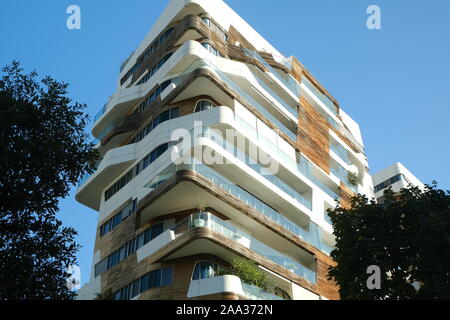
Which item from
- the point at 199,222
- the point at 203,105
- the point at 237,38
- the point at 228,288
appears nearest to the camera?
the point at 228,288

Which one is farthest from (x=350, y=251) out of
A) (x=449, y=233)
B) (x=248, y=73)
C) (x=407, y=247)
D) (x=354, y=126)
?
(x=354, y=126)

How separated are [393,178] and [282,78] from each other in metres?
33.7

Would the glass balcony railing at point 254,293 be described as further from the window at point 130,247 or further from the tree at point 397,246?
the window at point 130,247

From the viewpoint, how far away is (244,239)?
98.6 feet

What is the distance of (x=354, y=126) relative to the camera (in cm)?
5734

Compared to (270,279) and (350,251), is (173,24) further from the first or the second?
(350,251)

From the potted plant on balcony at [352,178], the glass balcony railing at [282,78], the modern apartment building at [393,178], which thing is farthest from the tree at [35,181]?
the modern apartment building at [393,178]

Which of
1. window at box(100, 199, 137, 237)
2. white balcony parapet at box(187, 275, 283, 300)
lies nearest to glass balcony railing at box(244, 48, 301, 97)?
window at box(100, 199, 137, 237)

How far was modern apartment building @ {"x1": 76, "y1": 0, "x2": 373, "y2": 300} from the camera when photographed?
2950 centimetres

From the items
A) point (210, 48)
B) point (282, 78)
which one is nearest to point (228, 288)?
point (210, 48)

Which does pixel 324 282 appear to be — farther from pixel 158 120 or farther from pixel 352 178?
pixel 158 120

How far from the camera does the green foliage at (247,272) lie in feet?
90.6

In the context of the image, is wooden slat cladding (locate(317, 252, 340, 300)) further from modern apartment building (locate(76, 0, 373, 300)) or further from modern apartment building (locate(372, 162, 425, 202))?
modern apartment building (locate(372, 162, 425, 202))

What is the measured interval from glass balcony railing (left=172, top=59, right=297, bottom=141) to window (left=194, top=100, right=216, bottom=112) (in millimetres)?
1779
